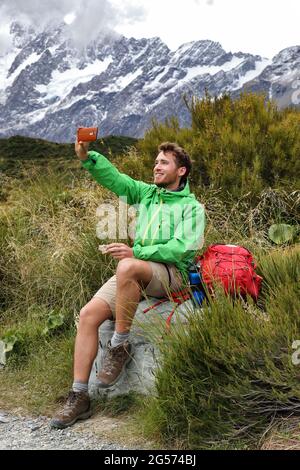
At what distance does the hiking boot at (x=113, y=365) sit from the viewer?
384cm

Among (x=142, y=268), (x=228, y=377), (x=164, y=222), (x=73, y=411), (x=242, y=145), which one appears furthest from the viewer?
(x=242, y=145)

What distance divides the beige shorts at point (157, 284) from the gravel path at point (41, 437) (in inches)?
32.4

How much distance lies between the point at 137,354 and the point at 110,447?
2.69ft

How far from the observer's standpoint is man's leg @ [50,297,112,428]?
145 inches

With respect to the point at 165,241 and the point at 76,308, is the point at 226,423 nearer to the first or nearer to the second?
the point at 165,241

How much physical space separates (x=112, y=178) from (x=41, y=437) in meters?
1.86

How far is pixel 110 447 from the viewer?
10.7 feet

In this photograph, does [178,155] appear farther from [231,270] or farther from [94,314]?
[94,314]

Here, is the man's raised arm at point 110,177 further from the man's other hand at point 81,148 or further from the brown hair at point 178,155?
the brown hair at point 178,155

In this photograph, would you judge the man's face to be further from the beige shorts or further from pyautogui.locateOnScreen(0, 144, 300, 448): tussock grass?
pyautogui.locateOnScreen(0, 144, 300, 448): tussock grass

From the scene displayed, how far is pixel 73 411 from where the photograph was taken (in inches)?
145

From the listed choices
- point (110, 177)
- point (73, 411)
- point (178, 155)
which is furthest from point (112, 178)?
point (73, 411)

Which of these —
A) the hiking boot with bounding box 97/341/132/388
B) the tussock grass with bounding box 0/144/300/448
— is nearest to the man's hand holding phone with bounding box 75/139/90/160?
the tussock grass with bounding box 0/144/300/448

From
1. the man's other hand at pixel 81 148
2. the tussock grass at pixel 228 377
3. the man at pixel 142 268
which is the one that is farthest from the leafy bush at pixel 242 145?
the tussock grass at pixel 228 377
